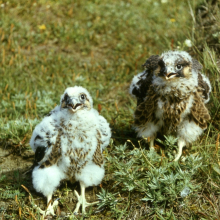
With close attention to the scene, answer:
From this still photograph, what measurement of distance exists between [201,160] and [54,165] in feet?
5.73

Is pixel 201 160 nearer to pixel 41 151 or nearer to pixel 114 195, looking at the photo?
pixel 114 195

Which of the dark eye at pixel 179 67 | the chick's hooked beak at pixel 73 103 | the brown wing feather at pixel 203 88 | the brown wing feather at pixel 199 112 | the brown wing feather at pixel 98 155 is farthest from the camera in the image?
the brown wing feather at pixel 203 88

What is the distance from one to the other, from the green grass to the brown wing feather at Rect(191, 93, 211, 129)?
0.18 m

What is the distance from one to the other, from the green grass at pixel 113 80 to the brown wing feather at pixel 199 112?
18 cm

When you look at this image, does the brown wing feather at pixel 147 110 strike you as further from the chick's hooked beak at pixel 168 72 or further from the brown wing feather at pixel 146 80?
the chick's hooked beak at pixel 168 72

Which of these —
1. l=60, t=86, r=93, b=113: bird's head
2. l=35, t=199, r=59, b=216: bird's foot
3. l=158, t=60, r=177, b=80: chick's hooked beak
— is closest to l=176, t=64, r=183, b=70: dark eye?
l=158, t=60, r=177, b=80: chick's hooked beak

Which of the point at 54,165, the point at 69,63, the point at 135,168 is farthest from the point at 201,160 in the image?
the point at 69,63

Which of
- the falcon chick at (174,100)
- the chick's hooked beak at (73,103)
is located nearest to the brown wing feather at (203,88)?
the falcon chick at (174,100)

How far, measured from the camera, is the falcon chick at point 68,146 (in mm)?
3584

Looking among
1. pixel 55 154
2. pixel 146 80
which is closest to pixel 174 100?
pixel 146 80

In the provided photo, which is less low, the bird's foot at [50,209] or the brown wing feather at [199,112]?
the brown wing feather at [199,112]

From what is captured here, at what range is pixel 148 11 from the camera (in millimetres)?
7938

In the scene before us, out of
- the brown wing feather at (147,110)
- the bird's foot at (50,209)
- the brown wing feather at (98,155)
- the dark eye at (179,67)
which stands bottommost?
the bird's foot at (50,209)

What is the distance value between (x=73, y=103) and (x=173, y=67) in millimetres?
1308
